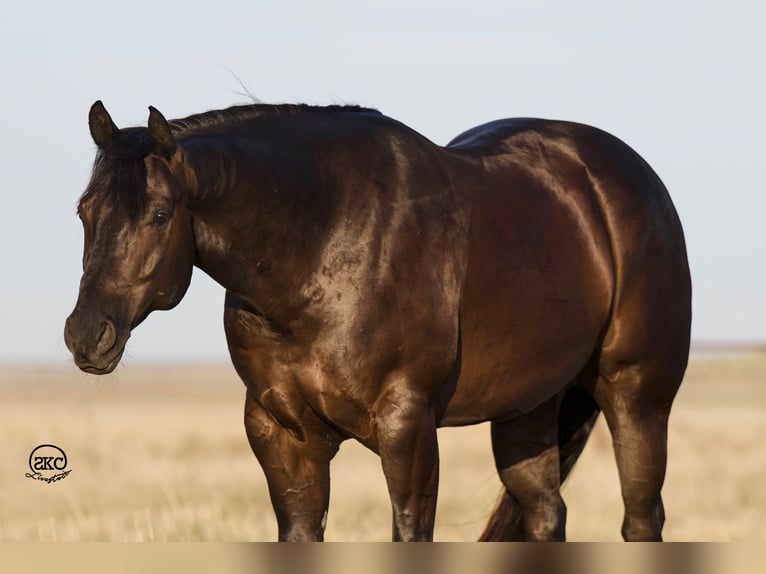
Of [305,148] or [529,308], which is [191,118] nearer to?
[305,148]

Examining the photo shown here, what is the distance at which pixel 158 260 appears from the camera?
4.91 meters

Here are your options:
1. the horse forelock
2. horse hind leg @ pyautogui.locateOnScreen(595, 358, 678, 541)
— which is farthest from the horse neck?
horse hind leg @ pyautogui.locateOnScreen(595, 358, 678, 541)

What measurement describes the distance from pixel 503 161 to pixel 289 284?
1.51 meters

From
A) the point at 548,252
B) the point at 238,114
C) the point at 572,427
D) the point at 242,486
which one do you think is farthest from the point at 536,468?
the point at 242,486

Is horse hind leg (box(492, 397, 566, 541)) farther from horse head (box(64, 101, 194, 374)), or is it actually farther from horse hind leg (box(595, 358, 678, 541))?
horse head (box(64, 101, 194, 374))

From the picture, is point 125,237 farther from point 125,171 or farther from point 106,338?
point 106,338

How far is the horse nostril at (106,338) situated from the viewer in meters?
4.72

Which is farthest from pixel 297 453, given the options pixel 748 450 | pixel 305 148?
pixel 748 450

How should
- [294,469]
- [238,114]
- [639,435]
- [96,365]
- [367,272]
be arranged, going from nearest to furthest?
[96,365]
[367,272]
[238,114]
[294,469]
[639,435]

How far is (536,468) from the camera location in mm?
7289

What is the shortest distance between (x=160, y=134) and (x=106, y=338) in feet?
2.45

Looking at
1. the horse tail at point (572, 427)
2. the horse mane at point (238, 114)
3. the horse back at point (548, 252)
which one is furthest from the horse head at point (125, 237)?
the horse tail at point (572, 427)

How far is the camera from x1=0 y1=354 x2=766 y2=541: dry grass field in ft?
33.6

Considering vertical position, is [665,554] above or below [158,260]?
below
